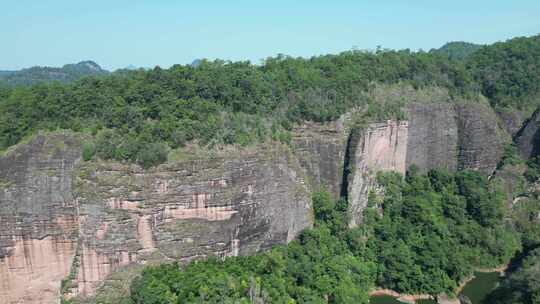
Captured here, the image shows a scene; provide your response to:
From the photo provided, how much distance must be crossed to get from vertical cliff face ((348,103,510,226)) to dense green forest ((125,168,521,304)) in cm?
110

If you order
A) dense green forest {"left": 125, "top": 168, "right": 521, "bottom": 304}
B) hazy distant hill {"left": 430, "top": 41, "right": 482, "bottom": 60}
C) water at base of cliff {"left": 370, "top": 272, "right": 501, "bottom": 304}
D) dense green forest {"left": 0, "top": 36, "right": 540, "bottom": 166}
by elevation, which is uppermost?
hazy distant hill {"left": 430, "top": 41, "right": 482, "bottom": 60}

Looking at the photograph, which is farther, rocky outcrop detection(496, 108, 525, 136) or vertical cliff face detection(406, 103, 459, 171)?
rocky outcrop detection(496, 108, 525, 136)

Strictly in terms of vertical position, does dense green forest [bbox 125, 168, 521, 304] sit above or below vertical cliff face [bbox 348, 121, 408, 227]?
below

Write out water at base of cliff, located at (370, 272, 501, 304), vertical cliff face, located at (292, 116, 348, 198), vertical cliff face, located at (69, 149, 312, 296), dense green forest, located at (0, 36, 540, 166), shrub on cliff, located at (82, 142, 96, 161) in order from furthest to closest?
vertical cliff face, located at (292, 116, 348, 198)
water at base of cliff, located at (370, 272, 501, 304)
dense green forest, located at (0, 36, 540, 166)
shrub on cliff, located at (82, 142, 96, 161)
vertical cliff face, located at (69, 149, 312, 296)

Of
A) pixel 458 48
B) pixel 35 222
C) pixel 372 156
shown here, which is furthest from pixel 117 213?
pixel 458 48

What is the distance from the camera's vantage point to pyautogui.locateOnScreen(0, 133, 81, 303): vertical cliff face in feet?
77.4

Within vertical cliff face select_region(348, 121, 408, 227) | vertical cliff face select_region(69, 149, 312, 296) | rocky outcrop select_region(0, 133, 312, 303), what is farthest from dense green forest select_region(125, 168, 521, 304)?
rocky outcrop select_region(0, 133, 312, 303)

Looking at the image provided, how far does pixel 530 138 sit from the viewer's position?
40.1 metres

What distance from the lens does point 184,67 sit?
30.8m

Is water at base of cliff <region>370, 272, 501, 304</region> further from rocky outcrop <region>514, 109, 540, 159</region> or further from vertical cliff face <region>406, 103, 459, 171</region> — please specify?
rocky outcrop <region>514, 109, 540, 159</region>

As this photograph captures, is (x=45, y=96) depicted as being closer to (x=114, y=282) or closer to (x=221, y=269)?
(x=114, y=282)

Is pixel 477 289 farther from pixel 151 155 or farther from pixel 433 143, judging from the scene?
pixel 151 155

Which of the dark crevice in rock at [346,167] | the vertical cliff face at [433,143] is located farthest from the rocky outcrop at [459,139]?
the dark crevice in rock at [346,167]

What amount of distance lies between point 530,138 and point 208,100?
26.0 m
